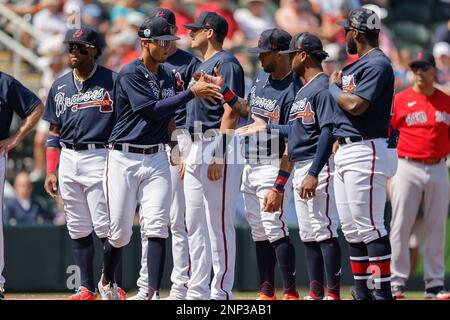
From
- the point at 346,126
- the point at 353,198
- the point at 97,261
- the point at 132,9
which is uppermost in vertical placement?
the point at 132,9

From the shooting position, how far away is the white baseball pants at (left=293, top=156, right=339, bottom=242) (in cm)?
852

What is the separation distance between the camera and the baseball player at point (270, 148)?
871 centimetres

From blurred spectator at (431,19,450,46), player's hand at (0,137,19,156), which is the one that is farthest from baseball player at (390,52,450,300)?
blurred spectator at (431,19,450,46)

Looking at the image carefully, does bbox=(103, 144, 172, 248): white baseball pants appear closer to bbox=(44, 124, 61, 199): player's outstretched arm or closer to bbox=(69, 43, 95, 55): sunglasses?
bbox=(44, 124, 61, 199): player's outstretched arm

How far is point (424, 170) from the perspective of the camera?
34.7ft

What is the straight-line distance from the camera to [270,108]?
8711 millimetres

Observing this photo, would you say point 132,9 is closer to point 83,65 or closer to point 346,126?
point 83,65

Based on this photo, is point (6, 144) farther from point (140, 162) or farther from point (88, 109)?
point (140, 162)

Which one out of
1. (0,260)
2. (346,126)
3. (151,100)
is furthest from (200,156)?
(0,260)

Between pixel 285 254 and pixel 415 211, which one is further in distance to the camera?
pixel 415 211

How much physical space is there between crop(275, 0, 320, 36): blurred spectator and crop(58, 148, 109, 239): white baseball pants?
6.61 meters

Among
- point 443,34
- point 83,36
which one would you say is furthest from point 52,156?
point 443,34

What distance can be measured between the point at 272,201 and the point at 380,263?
0.98 metres

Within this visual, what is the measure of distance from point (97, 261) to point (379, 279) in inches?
177
